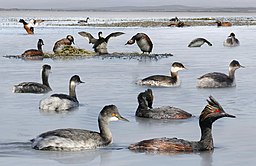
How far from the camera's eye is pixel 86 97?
15578 mm

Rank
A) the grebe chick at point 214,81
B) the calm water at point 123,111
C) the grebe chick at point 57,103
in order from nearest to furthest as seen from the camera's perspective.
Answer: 1. the calm water at point 123,111
2. the grebe chick at point 57,103
3. the grebe chick at point 214,81

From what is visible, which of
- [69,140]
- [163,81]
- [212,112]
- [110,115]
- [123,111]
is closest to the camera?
[69,140]

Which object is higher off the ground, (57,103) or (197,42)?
(197,42)

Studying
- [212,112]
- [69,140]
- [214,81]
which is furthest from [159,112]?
[214,81]

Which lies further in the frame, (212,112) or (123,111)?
(123,111)

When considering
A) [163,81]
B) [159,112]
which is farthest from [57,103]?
[163,81]

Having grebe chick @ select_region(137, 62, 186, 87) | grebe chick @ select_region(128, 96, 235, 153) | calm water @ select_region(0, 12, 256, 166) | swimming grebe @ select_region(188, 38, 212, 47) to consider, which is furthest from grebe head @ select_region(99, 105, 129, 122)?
swimming grebe @ select_region(188, 38, 212, 47)

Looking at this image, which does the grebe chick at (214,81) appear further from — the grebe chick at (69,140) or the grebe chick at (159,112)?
the grebe chick at (69,140)

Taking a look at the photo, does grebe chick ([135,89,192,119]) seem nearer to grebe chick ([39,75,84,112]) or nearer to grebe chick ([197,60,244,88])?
grebe chick ([39,75,84,112])

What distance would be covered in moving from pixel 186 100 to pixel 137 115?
261 centimetres

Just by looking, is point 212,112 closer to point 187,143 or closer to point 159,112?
point 187,143

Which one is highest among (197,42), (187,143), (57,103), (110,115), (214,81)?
(197,42)

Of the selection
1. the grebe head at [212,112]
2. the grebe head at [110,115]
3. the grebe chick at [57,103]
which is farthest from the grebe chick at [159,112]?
the grebe head at [212,112]

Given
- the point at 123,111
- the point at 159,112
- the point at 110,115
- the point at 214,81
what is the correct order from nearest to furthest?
1. the point at 110,115
2. the point at 159,112
3. the point at 123,111
4. the point at 214,81
